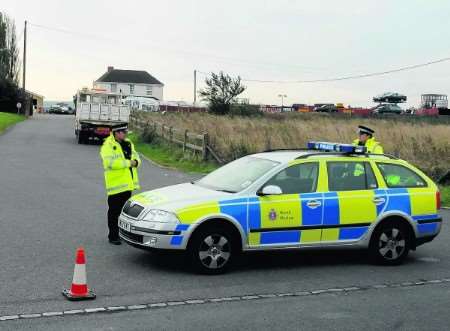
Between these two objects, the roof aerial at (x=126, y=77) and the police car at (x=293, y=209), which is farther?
the roof aerial at (x=126, y=77)

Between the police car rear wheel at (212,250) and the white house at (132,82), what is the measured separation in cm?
10104

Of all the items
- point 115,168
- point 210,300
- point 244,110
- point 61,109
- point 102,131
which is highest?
point 61,109

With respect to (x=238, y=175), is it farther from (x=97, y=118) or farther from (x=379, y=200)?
(x=97, y=118)

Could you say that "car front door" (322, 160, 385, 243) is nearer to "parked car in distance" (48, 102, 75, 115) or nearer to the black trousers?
the black trousers

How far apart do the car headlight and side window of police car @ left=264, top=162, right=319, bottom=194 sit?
1.26 m

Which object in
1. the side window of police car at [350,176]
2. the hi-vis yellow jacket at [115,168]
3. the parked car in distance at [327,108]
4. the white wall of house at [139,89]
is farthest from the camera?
the white wall of house at [139,89]

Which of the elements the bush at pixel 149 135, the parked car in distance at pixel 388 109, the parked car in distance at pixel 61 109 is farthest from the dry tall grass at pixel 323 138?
the parked car in distance at pixel 61 109

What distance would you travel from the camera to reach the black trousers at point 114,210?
966 centimetres

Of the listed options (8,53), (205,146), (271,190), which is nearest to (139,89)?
(8,53)

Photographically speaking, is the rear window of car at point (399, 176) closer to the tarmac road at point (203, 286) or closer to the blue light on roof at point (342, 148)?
the blue light on roof at point (342, 148)

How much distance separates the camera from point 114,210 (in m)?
9.69

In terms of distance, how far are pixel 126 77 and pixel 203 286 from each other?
105 metres

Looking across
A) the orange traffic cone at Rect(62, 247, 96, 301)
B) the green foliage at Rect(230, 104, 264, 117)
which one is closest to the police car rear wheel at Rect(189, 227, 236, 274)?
the orange traffic cone at Rect(62, 247, 96, 301)

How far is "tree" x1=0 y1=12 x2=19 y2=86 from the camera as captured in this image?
67.7m
